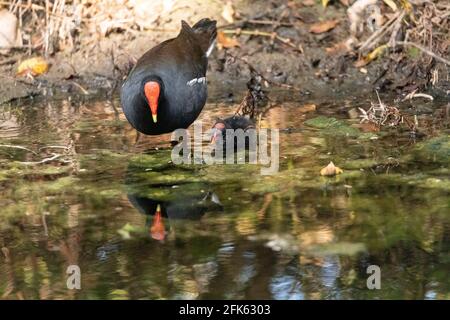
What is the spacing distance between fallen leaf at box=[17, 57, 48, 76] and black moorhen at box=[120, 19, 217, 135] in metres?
1.97

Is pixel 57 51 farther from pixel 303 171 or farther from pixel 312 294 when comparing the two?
pixel 312 294

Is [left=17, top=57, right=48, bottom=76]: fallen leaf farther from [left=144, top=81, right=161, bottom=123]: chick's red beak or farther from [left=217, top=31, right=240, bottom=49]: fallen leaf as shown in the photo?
[left=144, top=81, right=161, bottom=123]: chick's red beak

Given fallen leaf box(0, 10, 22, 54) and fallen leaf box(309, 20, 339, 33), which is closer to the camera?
fallen leaf box(309, 20, 339, 33)

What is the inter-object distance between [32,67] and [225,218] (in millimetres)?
4054

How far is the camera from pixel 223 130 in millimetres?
6402

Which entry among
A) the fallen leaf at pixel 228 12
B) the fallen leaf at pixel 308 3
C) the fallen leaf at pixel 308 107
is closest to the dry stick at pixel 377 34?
the fallen leaf at pixel 308 3

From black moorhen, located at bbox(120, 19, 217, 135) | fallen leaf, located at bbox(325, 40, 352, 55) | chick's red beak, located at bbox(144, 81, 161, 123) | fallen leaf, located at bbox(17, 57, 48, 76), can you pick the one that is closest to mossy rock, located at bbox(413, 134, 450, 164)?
black moorhen, located at bbox(120, 19, 217, 135)

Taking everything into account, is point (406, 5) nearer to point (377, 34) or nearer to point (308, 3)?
point (377, 34)

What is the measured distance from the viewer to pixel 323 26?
8.57m

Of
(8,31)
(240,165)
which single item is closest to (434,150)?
(240,165)

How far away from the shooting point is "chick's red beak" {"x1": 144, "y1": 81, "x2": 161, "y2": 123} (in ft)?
19.4

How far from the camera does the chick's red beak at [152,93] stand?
5.91 meters

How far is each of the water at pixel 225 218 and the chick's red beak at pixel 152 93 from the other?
0.39 m

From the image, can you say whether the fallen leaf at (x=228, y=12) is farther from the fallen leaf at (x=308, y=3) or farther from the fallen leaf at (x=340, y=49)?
the fallen leaf at (x=340, y=49)
